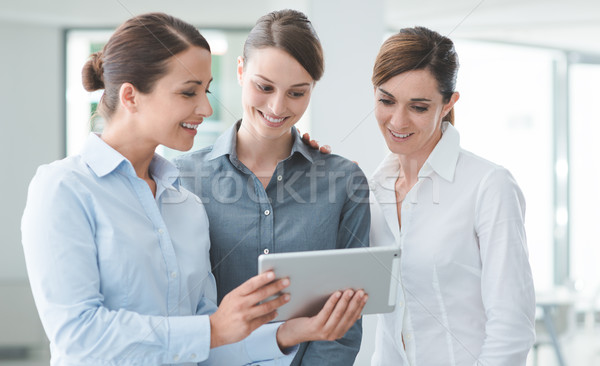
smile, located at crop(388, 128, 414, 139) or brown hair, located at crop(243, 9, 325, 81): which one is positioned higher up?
brown hair, located at crop(243, 9, 325, 81)

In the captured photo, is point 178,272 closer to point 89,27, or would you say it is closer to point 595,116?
point 89,27

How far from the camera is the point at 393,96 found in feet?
4.99

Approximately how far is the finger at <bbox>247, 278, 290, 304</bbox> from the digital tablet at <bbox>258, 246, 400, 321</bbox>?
0.05 feet

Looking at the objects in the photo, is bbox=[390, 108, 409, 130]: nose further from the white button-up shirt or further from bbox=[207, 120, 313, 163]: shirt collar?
bbox=[207, 120, 313, 163]: shirt collar

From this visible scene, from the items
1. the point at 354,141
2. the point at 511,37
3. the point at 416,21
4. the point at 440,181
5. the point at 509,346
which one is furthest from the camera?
the point at 511,37

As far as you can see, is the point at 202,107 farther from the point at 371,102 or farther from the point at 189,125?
the point at 371,102

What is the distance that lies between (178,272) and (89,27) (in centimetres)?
A: 320

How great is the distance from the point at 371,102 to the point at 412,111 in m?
1.39

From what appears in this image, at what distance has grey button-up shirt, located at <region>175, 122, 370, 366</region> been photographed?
4.53 feet

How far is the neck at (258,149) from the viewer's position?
4.83 ft

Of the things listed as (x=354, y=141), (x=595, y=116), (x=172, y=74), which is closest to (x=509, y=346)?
(x=172, y=74)

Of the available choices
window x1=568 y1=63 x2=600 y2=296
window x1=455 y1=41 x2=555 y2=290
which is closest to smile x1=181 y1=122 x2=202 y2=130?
window x1=455 y1=41 x2=555 y2=290

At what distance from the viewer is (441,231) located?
142 cm

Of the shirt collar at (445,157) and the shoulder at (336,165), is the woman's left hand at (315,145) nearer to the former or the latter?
the shoulder at (336,165)
